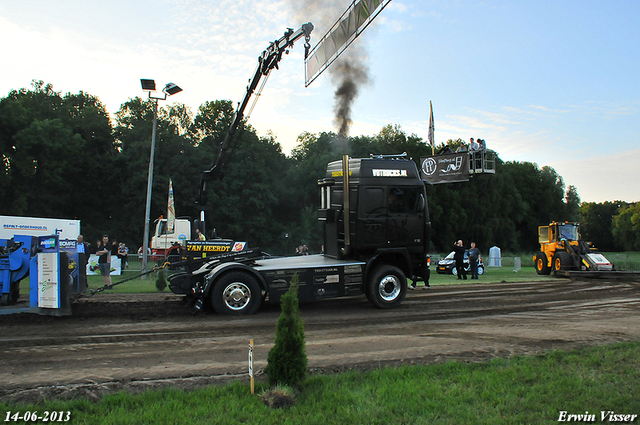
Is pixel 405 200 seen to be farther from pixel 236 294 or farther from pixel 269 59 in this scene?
pixel 269 59

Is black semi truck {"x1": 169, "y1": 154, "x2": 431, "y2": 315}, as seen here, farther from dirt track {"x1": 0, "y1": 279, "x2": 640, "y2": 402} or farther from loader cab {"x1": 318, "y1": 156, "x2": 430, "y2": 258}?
dirt track {"x1": 0, "y1": 279, "x2": 640, "y2": 402}

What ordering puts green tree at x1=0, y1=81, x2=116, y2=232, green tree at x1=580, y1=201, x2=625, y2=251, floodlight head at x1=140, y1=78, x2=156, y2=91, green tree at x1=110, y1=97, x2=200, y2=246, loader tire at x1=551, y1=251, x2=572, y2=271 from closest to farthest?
1. floodlight head at x1=140, y1=78, x2=156, y2=91
2. loader tire at x1=551, y1=251, x2=572, y2=271
3. green tree at x1=0, y1=81, x2=116, y2=232
4. green tree at x1=110, y1=97, x2=200, y2=246
5. green tree at x1=580, y1=201, x2=625, y2=251

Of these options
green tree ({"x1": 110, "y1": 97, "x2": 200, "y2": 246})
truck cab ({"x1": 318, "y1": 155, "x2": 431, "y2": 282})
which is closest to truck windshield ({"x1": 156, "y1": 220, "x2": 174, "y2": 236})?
green tree ({"x1": 110, "y1": 97, "x2": 200, "y2": 246})

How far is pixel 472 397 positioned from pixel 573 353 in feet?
8.12

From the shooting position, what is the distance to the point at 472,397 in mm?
4633

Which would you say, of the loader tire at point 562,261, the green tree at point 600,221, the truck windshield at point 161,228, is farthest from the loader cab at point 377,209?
the green tree at point 600,221

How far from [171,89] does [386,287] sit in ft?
51.0

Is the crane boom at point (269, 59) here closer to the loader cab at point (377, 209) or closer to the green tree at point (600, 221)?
the loader cab at point (377, 209)

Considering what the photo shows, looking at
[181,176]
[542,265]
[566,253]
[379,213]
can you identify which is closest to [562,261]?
[566,253]

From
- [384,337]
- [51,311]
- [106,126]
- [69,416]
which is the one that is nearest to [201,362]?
[69,416]

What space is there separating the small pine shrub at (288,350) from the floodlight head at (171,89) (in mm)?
18864

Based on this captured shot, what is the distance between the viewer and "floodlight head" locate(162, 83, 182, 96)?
21156 millimetres

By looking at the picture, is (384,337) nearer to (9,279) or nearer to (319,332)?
(319,332)

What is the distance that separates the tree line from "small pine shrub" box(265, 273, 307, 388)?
36.8 metres
